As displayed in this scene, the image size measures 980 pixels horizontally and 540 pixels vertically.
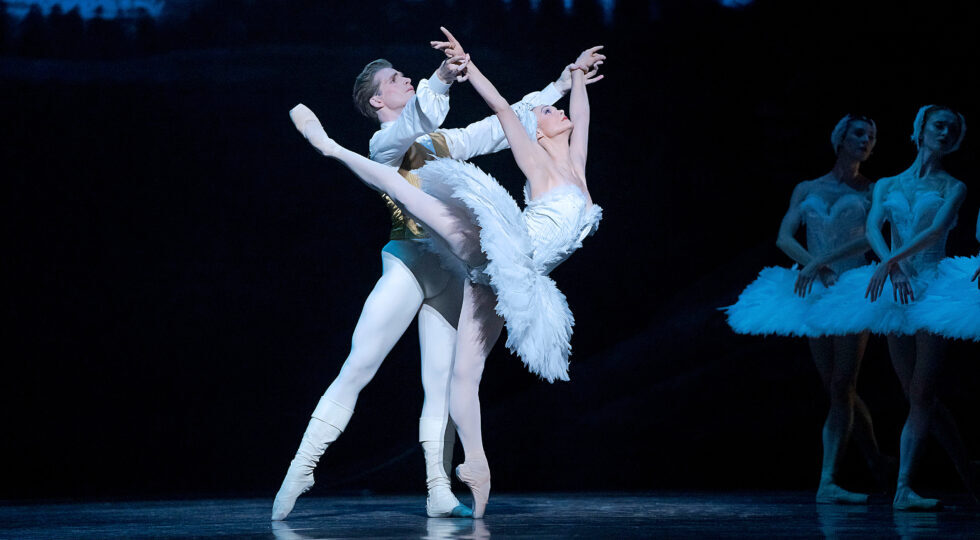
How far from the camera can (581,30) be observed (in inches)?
202

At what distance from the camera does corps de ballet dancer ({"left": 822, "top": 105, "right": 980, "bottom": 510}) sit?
3.46m

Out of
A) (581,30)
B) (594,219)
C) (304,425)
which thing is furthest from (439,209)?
(581,30)

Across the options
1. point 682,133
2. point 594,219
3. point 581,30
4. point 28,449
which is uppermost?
point 581,30

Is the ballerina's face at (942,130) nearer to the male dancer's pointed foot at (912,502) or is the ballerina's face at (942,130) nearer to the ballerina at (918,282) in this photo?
the ballerina at (918,282)

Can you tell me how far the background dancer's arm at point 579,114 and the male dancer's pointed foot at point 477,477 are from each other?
908 millimetres

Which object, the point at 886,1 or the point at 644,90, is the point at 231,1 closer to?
the point at 644,90

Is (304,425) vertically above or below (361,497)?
above

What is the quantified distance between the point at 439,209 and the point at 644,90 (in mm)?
2526

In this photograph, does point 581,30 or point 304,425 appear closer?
point 304,425

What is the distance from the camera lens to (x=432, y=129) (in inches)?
118

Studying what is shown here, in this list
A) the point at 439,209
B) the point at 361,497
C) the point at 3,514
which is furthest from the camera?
the point at 361,497

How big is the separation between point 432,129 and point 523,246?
1.43 feet

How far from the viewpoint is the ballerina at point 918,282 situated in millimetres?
3490

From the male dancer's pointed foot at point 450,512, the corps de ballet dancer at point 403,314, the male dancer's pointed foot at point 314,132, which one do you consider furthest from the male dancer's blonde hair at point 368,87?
the male dancer's pointed foot at point 450,512
